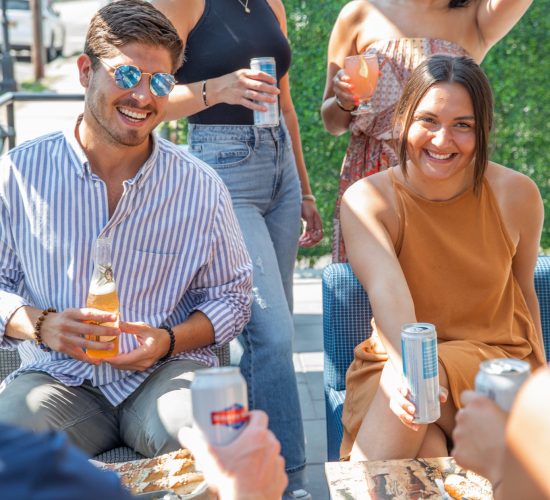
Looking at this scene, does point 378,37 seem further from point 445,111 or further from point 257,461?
point 257,461

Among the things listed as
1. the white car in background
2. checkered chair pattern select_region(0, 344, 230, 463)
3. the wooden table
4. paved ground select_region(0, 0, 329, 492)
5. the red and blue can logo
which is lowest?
the white car in background

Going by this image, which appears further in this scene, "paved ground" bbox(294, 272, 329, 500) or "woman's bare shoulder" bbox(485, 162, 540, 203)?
"paved ground" bbox(294, 272, 329, 500)

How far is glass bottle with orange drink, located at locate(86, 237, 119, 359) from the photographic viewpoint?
2.71 meters

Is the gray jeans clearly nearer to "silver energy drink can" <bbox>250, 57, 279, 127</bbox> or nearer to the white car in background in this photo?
"silver energy drink can" <bbox>250, 57, 279, 127</bbox>

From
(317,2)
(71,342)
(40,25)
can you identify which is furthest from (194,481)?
(40,25)

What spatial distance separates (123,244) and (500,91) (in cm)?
421

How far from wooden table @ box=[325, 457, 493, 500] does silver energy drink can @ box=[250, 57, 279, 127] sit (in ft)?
4.46

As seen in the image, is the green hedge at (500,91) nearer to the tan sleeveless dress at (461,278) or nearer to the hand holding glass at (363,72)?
the hand holding glass at (363,72)

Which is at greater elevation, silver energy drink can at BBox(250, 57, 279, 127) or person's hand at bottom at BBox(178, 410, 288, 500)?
silver energy drink can at BBox(250, 57, 279, 127)

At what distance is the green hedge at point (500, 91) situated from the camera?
639 centimetres

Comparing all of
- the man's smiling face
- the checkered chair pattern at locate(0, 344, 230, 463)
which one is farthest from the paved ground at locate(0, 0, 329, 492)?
the checkered chair pattern at locate(0, 344, 230, 463)

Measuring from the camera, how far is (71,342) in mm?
2723

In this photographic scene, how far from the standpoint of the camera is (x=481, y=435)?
174cm

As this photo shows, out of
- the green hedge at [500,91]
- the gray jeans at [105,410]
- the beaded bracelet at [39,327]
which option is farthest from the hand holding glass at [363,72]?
the green hedge at [500,91]
